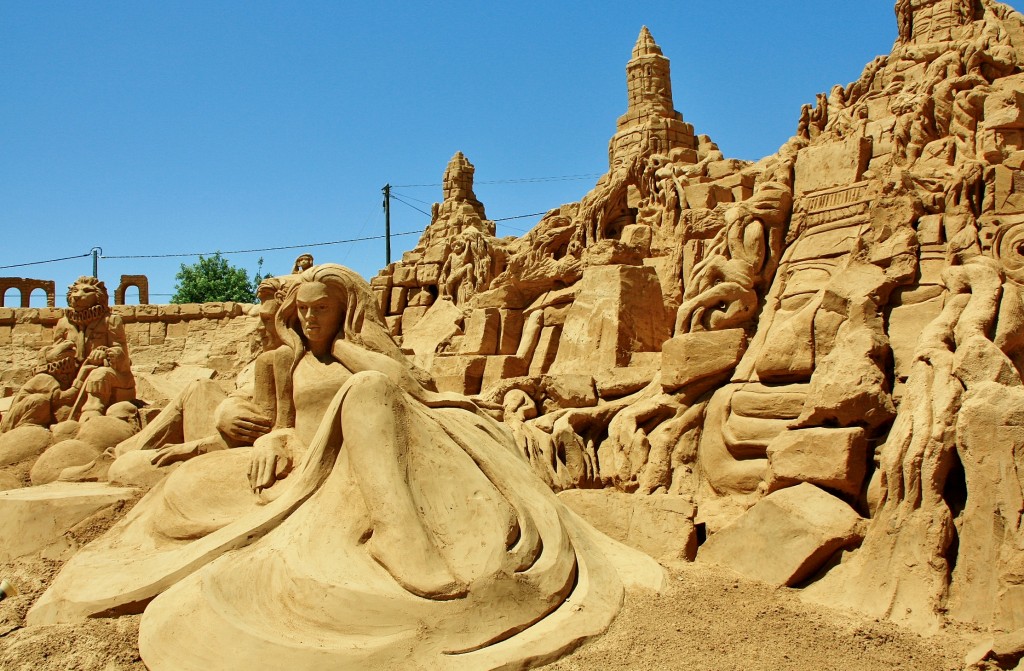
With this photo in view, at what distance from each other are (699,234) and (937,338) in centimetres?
385

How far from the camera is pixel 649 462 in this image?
5824 mm

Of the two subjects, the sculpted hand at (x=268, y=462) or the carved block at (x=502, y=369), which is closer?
the sculpted hand at (x=268, y=462)

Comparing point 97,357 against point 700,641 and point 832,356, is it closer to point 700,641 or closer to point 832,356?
point 832,356

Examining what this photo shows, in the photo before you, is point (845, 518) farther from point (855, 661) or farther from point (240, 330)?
point (240, 330)

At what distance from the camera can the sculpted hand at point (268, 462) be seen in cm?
416

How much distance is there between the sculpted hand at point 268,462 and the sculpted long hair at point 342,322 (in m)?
0.22

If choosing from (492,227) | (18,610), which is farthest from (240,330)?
(18,610)

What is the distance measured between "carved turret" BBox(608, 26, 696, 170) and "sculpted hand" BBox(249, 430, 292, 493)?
10.4 meters

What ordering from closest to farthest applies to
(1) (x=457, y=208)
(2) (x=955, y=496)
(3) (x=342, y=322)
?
(2) (x=955, y=496) → (3) (x=342, y=322) → (1) (x=457, y=208)

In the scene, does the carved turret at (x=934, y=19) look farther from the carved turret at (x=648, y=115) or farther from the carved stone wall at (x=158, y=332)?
the carved stone wall at (x=158, y=332)

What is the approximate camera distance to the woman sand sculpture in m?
3.26

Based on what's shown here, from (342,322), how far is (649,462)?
238 cm

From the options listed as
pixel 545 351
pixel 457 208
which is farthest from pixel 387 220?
pixel 545 351

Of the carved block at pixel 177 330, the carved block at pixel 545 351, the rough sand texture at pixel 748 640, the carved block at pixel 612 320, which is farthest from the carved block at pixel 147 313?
the rough sand texture at pixel 748 640
